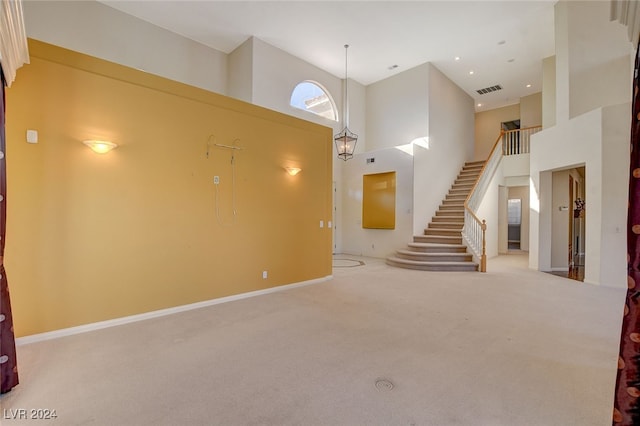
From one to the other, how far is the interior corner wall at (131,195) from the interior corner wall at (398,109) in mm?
5756

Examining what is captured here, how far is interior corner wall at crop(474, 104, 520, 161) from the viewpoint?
12.8 m

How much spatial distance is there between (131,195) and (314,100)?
7326 mm

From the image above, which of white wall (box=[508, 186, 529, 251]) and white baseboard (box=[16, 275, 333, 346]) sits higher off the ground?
white wall (box=[508, 186, 529, 251])

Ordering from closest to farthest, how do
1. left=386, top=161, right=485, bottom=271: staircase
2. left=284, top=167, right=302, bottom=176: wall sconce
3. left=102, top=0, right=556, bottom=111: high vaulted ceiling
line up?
left=284, top=167, right=302, bottom=176: wall sconce < left=102, top=0, right=556, bottom=111: high vaulted ceiling < left=386, top=161, right=485, bottom=271: staircase

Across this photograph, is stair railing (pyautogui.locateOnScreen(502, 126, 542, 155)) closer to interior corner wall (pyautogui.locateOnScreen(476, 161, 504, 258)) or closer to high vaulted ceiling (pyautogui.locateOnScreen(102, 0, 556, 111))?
interior corner wall (pyautogui.locateOnScreen(476, 161, 504, 258))

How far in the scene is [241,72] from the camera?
8.05 metres

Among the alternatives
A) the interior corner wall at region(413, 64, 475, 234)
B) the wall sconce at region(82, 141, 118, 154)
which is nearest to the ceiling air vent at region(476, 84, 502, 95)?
the interior corner wall at region(413, 64, 475, 234)

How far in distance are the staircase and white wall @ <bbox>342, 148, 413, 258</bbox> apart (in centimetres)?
64

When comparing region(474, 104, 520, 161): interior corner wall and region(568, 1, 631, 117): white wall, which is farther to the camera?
region(474, 104, 520, 161): interior corner wall

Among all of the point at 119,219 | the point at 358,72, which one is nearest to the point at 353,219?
the point at 358,72

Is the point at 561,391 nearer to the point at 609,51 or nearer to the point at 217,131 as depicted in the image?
the point at 217,131

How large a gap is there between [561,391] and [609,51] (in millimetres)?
7974

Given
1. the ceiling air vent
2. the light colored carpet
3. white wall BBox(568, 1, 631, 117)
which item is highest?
the ceiling air vent

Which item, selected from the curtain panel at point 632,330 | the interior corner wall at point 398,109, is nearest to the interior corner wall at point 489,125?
the interior corner wall at point 398,109
